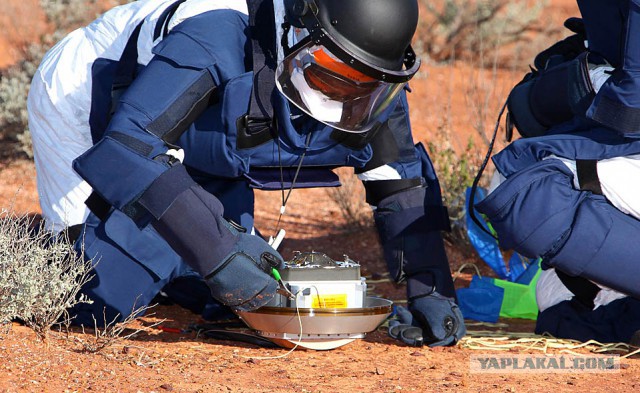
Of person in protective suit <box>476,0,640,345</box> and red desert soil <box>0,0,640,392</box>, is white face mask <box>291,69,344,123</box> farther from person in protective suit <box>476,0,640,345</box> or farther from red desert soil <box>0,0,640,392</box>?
red desert soil <box>0,0,640,392</box>

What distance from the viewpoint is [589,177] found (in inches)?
153

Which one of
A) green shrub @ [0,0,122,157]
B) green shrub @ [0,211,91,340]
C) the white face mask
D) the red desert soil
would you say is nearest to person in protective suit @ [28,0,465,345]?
the white face mask

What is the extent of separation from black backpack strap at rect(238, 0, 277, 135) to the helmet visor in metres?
0.10

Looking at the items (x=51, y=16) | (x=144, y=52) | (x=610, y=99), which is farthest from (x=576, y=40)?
(x=51, y=16)

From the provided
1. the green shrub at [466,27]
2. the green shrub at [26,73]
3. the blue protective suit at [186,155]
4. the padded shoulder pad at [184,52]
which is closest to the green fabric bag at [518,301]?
the blue protective suit at [186,155]

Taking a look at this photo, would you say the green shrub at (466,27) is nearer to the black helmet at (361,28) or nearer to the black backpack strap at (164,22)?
the black backpack strap at (164,22)

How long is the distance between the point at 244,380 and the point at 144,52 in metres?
1.48

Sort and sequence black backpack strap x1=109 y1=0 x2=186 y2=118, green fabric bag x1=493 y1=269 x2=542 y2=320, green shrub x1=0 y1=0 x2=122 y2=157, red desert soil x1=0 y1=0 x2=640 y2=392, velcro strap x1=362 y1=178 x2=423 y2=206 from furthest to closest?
1. green shrub x1=0 y1=0 x2=122 y2=157
2. green fabric bag x1=493 y1=269 x2=542 y2=320
3. velcro strap x1=362 y1=178 x2=423 y2=206
4. black backpack strap x1=109 y1=0 x2=186 y2=118
5. red desert soil x1=0 y1=0 x2=640 y2=392

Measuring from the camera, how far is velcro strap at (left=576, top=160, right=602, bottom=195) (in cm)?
388

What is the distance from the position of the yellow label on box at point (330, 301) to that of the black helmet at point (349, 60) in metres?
0.61

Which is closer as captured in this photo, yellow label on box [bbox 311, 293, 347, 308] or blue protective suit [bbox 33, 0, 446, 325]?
blue protective suit [bbox 33, 0, 446, 325]

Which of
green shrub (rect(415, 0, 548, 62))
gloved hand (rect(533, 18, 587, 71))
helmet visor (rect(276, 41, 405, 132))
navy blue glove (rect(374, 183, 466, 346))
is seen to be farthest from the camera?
green shrub (rect(415, 0, 548, 62))

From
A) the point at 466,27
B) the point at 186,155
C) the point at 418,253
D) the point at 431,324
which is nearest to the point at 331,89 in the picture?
the point at 186,155

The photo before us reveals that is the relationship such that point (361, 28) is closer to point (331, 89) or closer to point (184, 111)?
point (331, 89)
